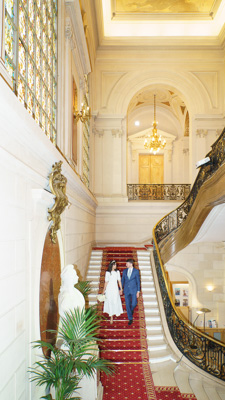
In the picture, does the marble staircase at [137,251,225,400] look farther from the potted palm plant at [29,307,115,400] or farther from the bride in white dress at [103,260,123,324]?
the potted palm plant at [29,307,115,400]

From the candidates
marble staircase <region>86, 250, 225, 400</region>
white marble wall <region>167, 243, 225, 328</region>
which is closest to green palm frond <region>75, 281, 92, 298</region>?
marble staircase <region>86, 250, 225, 400</region>

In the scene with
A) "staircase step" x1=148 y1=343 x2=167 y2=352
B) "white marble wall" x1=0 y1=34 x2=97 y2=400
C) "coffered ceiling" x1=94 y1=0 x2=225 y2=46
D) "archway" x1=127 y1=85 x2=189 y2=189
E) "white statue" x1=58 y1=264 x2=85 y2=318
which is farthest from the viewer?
"archway" x1=127 y1=85 x2=189 y2=189

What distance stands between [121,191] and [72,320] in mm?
10462

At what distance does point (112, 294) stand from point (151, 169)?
505 inches

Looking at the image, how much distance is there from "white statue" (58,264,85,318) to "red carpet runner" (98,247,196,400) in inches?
83.0

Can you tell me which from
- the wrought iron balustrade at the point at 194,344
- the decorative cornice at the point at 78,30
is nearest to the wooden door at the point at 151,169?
the decorative cornice at the point at 78,30

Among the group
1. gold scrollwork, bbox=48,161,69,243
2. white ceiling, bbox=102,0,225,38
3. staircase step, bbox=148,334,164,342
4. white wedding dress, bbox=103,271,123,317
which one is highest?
white ceiling, bbox=102,0,225,38

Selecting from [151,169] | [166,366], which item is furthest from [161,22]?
[166,366]

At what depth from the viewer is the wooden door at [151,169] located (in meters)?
19.3

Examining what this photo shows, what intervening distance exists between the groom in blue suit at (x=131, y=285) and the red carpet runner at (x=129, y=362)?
40 cm

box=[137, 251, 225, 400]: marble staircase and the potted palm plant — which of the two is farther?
box=[137, 251, 225, 400]: marble staircase

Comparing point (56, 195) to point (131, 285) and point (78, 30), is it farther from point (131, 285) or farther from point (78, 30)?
point (78, 30)

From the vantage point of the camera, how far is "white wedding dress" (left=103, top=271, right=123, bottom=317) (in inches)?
294

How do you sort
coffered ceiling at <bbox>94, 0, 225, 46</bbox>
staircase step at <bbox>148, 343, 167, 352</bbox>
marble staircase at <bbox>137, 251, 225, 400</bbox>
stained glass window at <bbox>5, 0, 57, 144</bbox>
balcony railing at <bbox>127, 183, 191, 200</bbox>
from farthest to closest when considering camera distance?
balcony railing at <bbox>127, 183, 191, 200</bbox>, coffered ceiling at <bbox>94, 0, 225, 46</bbox>, staircase step at <bbox>148, 343, 167, 352</bbox>, marble staircase at <bbox>137, 251, 225, 400</bbox>, stained glass window at <bbox>5, 0, 57, 144</bbox>
